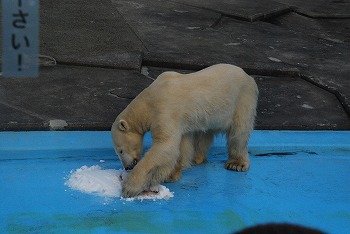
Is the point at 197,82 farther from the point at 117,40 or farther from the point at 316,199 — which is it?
the point at 117,40

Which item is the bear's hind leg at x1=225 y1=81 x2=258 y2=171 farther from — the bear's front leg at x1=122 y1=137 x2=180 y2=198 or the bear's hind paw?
the bear's front leg at x1=122 y1=137 x2=180 y2=198

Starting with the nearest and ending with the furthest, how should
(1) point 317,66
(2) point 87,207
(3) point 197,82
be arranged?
(2) point 87,207 < (3) point 197,82 < (1) point 317,66

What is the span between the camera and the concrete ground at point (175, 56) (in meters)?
5.16

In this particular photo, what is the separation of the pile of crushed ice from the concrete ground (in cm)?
65

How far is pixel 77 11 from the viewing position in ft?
26.3

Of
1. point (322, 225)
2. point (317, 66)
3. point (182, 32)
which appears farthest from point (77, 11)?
point (322, 225)

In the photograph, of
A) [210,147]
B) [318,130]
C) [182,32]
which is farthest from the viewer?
[182,32]

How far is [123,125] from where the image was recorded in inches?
154

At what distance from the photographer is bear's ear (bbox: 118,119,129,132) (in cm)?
389

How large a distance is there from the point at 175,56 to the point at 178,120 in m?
2.64

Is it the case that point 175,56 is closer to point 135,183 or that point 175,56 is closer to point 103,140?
point 103,140

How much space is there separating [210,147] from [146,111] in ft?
2.81

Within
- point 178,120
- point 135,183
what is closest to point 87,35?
point 178,120

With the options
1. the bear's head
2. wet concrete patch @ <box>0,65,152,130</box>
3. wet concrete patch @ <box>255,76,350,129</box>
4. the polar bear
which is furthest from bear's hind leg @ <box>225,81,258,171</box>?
wet concrete patch @ <box>0,65,152,130</box>
